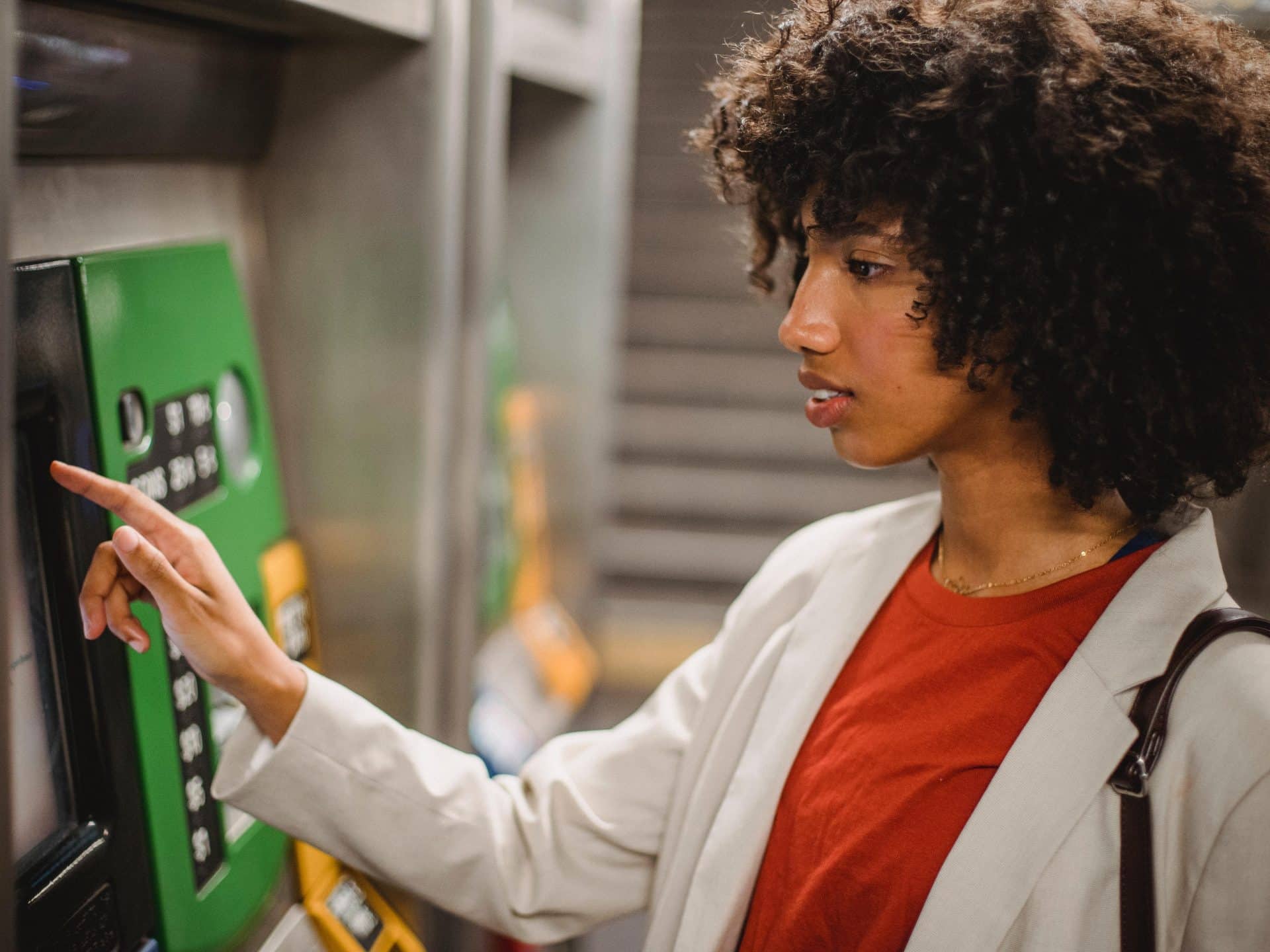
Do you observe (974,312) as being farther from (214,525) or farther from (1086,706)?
(214,525)

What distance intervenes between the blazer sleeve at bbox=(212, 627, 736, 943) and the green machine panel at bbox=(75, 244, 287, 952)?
66 millimetres

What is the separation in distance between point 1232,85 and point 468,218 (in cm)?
79

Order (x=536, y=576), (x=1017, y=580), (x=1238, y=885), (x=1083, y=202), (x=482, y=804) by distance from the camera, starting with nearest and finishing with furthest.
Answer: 1. (x=1238, y=885)
2. (x=1083, y=202)
3. (x=1017, y=580)
4. (x=482, y=804)
5. (x=536, y=576)

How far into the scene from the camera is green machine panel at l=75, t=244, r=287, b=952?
999 mm

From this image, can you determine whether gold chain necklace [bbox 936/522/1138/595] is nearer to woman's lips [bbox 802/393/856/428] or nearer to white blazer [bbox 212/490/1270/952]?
white blazer [bbox 212/490/1270/952]

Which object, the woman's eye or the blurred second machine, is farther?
the woman's eye

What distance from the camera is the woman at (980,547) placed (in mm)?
949

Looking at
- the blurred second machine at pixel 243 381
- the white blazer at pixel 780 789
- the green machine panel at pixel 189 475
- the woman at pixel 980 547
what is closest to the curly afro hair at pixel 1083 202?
the woman at pixel 980 547

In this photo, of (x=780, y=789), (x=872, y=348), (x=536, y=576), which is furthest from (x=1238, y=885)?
(x=536, y=576)

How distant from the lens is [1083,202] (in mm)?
998

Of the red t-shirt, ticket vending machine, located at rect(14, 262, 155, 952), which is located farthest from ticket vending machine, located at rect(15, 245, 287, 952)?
the red t-shirt

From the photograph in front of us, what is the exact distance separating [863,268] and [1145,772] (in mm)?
495

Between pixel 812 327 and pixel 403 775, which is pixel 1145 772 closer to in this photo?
pixel 812 327

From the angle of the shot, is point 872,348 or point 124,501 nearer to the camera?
point 124,501
